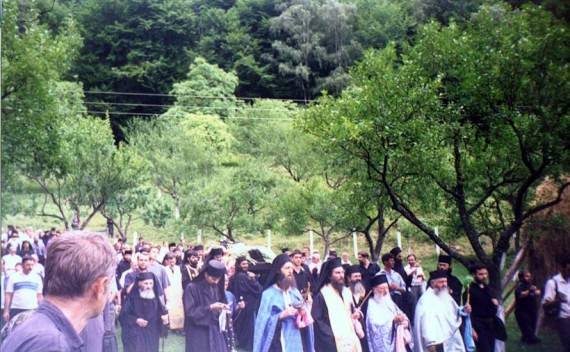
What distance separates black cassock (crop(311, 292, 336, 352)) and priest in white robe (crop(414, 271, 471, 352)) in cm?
89

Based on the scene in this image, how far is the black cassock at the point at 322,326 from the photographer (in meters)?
4.99

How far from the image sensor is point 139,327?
16.0 ft

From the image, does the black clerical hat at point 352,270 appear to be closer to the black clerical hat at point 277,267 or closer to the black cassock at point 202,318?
the black clerical hat at point 277,267

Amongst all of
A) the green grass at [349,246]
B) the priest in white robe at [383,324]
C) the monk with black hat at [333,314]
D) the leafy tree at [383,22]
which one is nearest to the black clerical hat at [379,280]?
the priest in white robe at [383,324]

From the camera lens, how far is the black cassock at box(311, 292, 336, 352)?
4988 millimetres

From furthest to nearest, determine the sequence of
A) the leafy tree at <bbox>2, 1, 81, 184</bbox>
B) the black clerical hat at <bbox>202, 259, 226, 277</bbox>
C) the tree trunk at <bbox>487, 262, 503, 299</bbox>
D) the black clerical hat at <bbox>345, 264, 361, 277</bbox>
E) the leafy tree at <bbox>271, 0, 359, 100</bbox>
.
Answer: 1. the tree trunk at <bbox>487, 262, 503, 299</bbox>
2. the leafy tree at <bbox>271, 0, 359, 100</bbox>
3. the black clerical hat at <bbox>345, 264, 361, 277</bbox>
4. the black clerical hat at <bbox>202, 259, 226, 277</bbox>
5. the leafy tree at <bbox>2, 1, 81, 184</bbox>

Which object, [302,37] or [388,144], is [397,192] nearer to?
[388,144]

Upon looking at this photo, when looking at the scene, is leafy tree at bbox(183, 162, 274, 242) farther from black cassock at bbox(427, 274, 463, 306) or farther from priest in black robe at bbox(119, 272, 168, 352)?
black cassock at bbox(427, 274, 463, 306)

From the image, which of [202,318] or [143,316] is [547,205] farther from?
[143,316]

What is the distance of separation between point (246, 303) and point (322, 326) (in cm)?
87

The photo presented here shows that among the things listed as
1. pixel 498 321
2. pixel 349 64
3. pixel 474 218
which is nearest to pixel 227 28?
pixel 349 64

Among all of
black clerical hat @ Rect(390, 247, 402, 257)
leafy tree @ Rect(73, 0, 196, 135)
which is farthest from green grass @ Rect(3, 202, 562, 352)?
leafy tree @ Rect(73, 0, 196, 135)

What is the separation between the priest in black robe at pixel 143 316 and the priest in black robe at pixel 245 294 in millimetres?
722

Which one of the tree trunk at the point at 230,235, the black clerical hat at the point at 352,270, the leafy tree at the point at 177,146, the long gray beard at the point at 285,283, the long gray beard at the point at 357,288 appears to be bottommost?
the long gray beard at the point at 357,288
